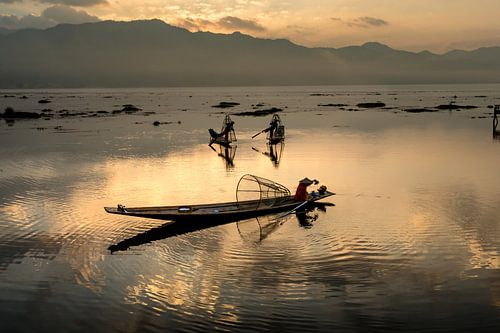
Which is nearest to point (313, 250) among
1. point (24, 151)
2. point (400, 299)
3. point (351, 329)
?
point (400, 299)

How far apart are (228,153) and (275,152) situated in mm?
4251

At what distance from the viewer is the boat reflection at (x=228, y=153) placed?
37.3 meters

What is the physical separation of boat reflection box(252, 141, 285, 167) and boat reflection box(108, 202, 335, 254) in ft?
48.5

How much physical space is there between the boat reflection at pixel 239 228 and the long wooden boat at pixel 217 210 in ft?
0.90

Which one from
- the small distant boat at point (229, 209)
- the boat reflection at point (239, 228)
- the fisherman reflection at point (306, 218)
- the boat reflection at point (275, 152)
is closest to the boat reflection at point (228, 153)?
the boat reflection at point (275, 152)

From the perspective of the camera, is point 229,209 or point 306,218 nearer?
point 306,218

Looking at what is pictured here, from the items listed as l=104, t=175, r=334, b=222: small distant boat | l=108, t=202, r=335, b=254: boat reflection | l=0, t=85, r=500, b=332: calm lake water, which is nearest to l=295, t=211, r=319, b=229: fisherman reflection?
l=108, t=202, r=335, b=254: boat reflection

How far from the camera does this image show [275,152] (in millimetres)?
43250

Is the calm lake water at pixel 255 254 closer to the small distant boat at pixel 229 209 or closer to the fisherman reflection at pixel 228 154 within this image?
the small distant boat at pixel 229 209

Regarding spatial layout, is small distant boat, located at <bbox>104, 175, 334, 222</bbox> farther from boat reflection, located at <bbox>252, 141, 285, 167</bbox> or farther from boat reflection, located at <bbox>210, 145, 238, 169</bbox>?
boat reflection, located at <bbox>252, 141, 285, 167</bbox>

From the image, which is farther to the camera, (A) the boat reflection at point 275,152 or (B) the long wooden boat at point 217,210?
(A) the boat reflection at point 275,152

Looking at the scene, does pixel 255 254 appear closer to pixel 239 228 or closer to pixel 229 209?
pixel 239 228

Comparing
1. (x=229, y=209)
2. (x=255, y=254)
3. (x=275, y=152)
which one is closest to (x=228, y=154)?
(x=275, y=152)

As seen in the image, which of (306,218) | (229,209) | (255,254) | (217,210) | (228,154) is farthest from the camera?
(228,154)
